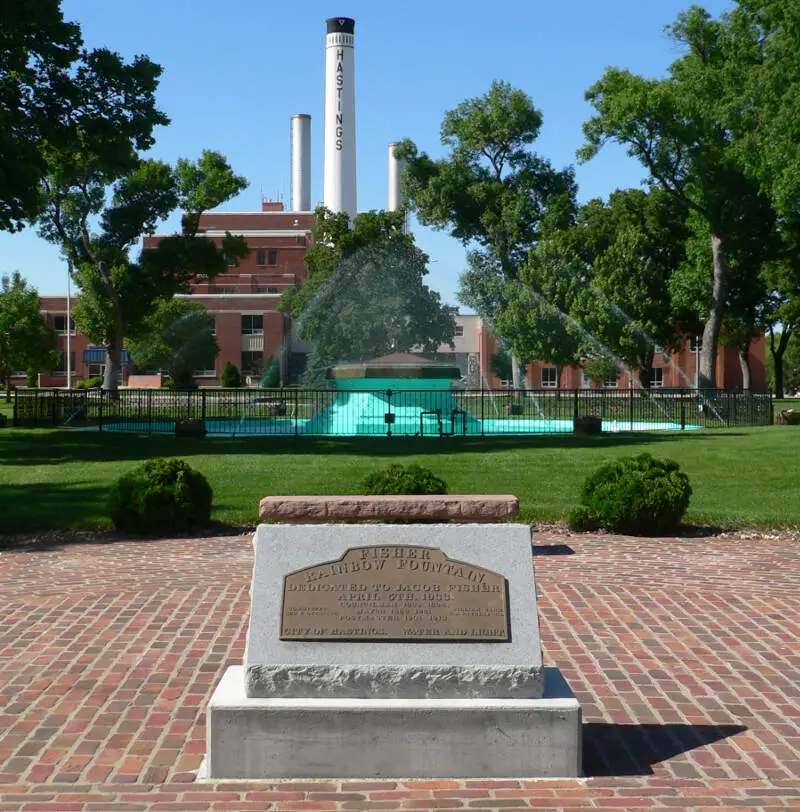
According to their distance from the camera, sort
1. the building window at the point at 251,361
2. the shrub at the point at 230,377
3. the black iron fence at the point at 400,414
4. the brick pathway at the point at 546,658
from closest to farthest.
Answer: the brick pathway at the point at 546,658 < the black iron fence at the point at 400,414 < the shrub at the point at 230,377 < the building window at the point at 251,361

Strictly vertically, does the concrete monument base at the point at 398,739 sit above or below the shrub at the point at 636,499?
below

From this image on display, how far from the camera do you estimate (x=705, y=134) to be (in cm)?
Result: 4416

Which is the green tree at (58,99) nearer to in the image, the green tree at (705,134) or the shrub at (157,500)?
the shrub at (157,500)

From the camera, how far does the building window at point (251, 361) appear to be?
288 ft

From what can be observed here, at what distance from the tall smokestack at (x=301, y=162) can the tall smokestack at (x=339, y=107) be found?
22.0m

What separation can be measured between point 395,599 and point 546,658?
7.96ft

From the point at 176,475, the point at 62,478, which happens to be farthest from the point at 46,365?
the point at 176,475

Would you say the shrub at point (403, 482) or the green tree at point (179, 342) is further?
the green tree at point (179, 342)

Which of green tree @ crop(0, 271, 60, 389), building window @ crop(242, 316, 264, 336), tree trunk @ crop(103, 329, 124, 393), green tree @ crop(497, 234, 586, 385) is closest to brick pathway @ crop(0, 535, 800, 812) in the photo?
tree trunk @ crop(103, 329, 124, 393)

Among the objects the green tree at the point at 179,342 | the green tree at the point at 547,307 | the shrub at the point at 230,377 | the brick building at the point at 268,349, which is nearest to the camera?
the green tree at the point at 547,307

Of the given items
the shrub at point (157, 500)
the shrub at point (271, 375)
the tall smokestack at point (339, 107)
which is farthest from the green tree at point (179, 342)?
the shrub at point (157, 500)

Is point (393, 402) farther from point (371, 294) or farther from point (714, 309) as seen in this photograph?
point (371, 294)

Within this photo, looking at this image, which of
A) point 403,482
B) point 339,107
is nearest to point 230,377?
point 339,107

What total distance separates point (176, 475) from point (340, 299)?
5214cm
